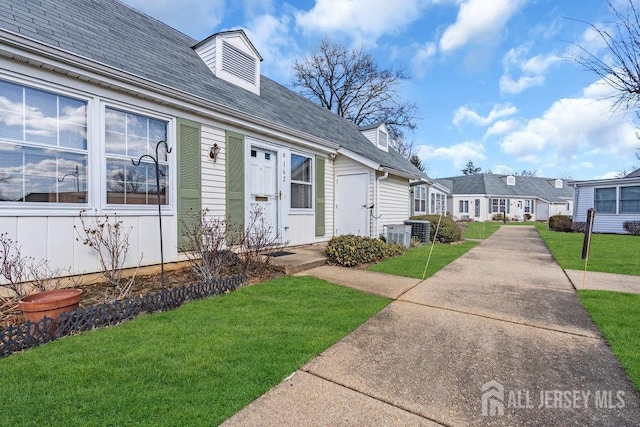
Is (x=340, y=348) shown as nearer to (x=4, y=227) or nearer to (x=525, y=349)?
(x=525, y=349)

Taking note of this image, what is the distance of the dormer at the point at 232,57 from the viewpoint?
26.1ft

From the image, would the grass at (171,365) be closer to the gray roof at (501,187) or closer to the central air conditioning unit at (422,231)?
the central air conditioning unit at (422,231)

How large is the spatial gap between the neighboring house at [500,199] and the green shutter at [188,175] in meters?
33.2

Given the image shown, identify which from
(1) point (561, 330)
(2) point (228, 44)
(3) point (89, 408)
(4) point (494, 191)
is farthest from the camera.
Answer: (4) point (494, 191)

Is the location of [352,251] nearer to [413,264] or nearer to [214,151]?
[413,264]

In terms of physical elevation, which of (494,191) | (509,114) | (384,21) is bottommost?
(494,191)

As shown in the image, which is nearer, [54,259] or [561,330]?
[561,330]

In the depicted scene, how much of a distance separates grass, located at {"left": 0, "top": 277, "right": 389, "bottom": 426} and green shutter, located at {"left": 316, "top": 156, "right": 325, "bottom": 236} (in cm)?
532

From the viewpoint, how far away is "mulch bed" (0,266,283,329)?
3476mm

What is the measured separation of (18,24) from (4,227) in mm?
2720

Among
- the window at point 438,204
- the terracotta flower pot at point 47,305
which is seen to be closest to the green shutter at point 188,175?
the terracotta flower pot at point 47,305

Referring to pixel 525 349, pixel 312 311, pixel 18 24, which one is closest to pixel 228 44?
pixel 18 24

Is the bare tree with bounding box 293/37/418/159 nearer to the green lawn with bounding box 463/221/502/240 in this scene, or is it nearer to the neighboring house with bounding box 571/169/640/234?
the green lawn with bounding box 463/221/502/240

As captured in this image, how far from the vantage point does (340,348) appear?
2.91 m
